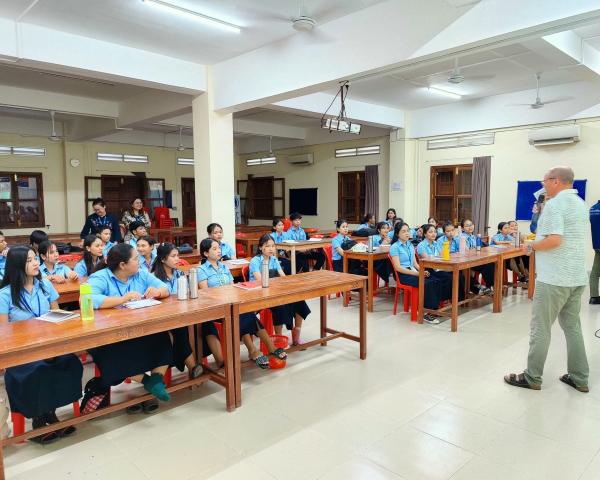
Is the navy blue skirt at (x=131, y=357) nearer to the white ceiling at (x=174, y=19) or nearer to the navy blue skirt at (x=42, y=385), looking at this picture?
the navy blue skirt at (x=42, y=385)

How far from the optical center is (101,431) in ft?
8.27

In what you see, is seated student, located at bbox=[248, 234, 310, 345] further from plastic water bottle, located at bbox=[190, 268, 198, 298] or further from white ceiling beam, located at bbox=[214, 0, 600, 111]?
white ceiling beam, located at bbox=[214, 0, 600, 111]

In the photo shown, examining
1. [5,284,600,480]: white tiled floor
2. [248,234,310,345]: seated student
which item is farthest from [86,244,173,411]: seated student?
[248,234,310,345]: seated student

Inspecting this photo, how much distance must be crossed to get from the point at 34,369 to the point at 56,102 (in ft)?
21.2

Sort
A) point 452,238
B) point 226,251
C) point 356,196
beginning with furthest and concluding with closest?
point 356,196
point 452,238
point 226,251

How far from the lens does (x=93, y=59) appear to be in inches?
187

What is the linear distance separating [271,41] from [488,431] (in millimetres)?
4385

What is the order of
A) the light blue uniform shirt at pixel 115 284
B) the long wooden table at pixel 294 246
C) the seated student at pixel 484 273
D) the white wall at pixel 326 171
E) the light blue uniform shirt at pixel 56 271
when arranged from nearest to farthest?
the light blue uniform shirt at pixel 115 284 → the light blue uniform shirt at pixel 56 271 → the seated student at pixel 484 273 → the long wooden table at pixel 294 246 → the white wall at pixel 326 171

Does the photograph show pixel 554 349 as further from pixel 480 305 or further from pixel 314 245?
pixel 314 245

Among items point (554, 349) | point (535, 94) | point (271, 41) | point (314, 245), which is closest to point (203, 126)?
point (271, 41)

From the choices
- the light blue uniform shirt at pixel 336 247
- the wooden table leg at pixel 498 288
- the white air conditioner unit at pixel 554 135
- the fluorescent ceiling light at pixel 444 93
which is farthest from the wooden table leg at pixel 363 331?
the white air conditioner unit at pixel 554 135

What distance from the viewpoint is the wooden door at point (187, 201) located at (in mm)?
12727

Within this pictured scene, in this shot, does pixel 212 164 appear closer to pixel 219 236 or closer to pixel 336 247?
pixel 219 236

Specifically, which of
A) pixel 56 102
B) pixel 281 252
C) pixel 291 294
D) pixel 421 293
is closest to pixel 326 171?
pixel 281 252
